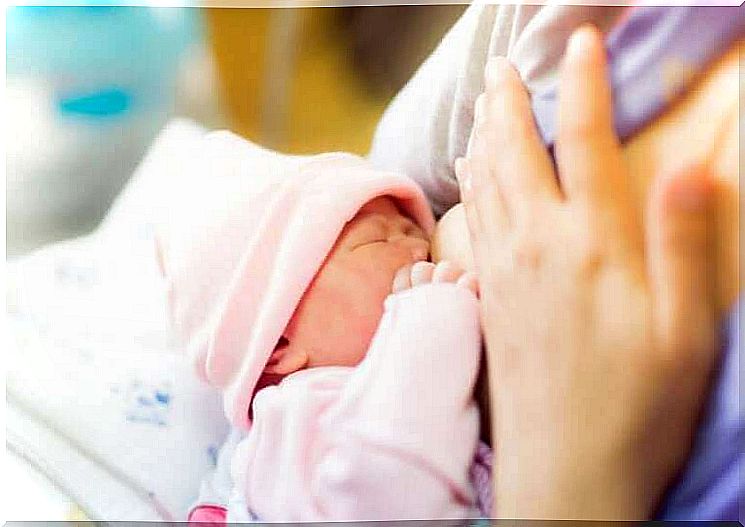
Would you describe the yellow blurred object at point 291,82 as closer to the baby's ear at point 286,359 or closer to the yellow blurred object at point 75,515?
the baby's ear at point 286,359

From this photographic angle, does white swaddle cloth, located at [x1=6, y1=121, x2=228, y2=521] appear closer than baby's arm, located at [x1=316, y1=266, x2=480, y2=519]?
No

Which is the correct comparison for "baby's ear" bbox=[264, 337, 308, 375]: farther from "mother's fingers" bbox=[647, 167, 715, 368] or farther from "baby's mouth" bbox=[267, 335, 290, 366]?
"mother's fingers" bbox=[647, 167, 715, 368]

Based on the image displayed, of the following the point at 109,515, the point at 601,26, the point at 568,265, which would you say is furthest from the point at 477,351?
the point at 109,515

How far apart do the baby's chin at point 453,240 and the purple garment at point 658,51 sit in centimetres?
14

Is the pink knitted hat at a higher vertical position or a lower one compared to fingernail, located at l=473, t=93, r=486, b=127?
lower

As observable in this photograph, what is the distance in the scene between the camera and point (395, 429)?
540mm

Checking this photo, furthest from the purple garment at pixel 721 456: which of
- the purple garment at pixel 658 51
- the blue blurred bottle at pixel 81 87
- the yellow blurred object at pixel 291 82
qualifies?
the blue blurred bottle at pixel 81 87

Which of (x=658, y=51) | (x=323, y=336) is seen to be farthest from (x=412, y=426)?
(x=658, y=51)

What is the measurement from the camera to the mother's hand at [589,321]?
1.56 ft

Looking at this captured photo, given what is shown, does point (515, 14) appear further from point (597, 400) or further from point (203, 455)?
point (203, 455)

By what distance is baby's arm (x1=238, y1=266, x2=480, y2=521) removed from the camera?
541mm

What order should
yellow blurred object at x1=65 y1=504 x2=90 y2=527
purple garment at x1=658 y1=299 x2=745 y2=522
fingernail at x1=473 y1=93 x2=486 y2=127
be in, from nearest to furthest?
purple garment at x1=658 y1=299 x2=745 y2=522 < fingernail at x1=473 y1=93 x2=486 y2=127 < yellow blurred object at x1=65 y1=504 x2=90 y2=527

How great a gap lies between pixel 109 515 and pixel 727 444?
431mm

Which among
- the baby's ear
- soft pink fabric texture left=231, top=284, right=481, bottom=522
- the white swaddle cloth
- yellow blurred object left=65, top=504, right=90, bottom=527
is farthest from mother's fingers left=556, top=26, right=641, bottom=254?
yellow blurred object left=65, top=504, right=90, bottom=527
